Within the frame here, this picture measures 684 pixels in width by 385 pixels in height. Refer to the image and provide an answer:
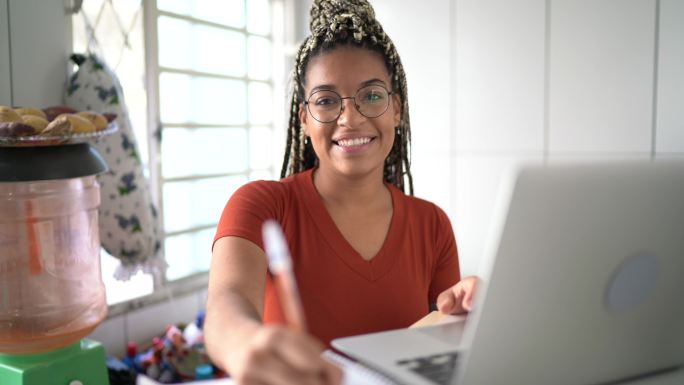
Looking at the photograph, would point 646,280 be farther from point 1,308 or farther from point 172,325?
point 172,325

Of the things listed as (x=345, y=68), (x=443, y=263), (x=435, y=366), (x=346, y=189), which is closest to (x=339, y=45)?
(x=345, y=68)

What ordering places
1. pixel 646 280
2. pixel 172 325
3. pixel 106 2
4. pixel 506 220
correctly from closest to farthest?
pixel 506 220
pixel 646 280
pixel 106 2
pixel 172 325

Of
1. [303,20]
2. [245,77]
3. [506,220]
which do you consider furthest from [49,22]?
[506,220]

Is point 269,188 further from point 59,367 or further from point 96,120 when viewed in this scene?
point 59,367

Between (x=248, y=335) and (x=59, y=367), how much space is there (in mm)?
851

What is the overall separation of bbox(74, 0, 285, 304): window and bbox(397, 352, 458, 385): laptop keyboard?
5.68 feet

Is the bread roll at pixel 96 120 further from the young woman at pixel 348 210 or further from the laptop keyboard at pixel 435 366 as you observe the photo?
the laptop keyboard at pixel 435 366

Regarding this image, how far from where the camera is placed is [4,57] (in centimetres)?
166

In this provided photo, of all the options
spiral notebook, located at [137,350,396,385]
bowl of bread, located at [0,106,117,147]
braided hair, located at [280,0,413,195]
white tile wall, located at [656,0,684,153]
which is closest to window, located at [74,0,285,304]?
bowl of bread, located at [0,106,117,147]

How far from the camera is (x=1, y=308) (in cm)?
127

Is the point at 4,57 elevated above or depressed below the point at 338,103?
above

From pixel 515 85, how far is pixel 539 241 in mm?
2022

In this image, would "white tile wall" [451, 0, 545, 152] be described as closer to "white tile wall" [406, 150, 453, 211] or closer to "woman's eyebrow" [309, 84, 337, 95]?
"white tile wall" [406, 150, 453, 211]

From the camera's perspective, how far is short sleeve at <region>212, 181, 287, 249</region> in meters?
1.01
